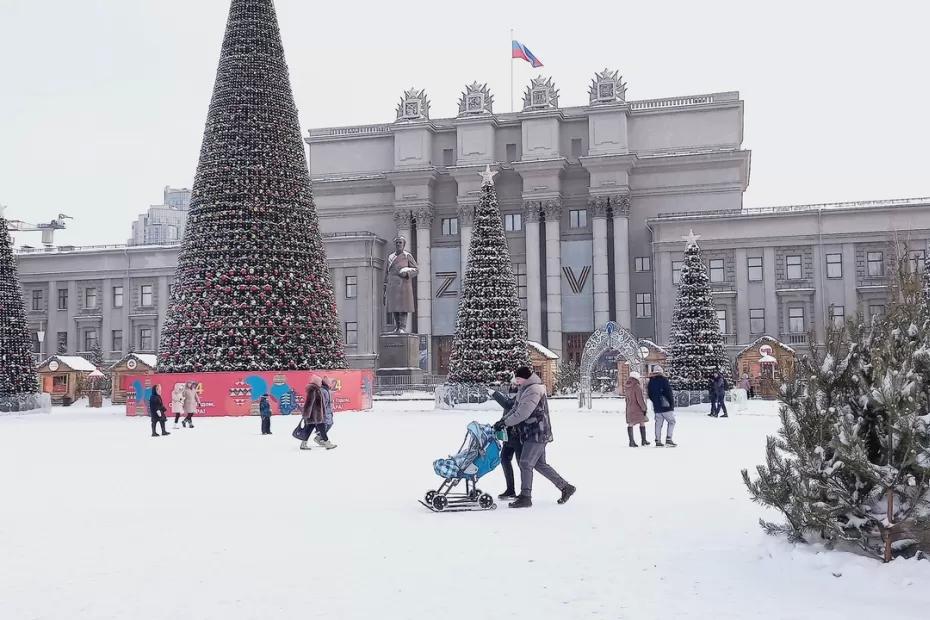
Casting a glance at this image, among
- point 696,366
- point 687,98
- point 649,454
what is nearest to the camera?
point 649,454

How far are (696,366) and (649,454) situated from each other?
1827 cm

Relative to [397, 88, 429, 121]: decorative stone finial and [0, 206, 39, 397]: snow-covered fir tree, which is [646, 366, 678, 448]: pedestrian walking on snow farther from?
[397, 88, 429, 121]: decorative stone finial

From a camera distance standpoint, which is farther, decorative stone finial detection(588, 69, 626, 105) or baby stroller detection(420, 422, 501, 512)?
decorative stone finial detection(588, 69, 626, 105)

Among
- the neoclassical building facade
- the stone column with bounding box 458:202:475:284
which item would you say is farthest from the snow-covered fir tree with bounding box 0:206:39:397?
the stone column with bounding box 458:202:475:284

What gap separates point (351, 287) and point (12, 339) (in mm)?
28323

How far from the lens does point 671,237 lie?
55688mm

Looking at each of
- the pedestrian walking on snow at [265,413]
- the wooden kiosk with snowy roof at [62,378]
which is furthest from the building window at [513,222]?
the pedestrian walking on snow at [265,413]

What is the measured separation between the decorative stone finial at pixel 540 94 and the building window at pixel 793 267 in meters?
19.6

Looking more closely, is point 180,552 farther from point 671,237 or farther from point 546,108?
point 546,108

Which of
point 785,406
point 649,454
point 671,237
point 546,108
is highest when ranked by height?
point 546,108

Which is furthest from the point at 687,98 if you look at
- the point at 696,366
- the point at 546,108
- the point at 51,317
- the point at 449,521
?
the point at 449,521

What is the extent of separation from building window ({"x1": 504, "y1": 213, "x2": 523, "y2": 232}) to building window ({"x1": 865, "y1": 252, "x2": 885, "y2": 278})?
22884 millimetres

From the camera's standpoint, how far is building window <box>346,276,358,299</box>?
200 feet

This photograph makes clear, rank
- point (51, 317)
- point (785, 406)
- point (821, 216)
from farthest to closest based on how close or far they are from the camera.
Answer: point (51, 317) < point (821, 216) < point (785, 406)
